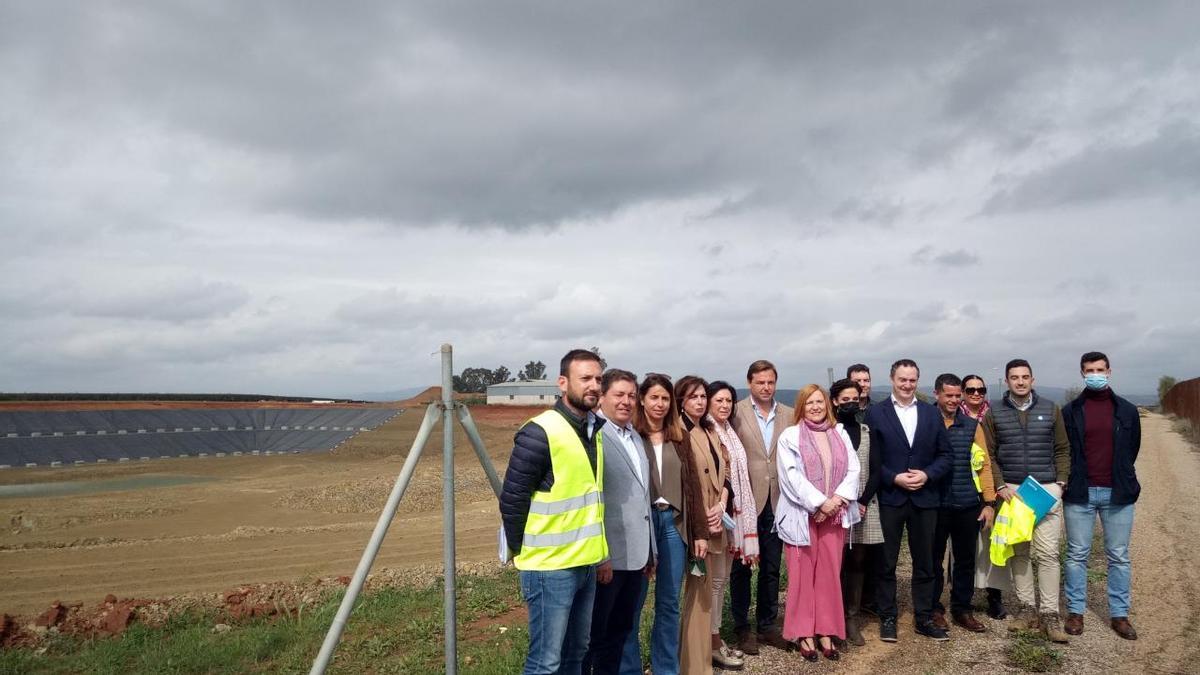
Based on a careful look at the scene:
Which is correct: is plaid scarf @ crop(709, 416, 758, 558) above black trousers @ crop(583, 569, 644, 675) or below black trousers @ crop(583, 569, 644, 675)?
above

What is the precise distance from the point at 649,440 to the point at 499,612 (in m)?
→ 2.87

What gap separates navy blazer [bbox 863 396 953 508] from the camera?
512cm

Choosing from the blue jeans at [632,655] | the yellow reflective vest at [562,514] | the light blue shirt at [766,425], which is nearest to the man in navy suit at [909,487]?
the light blue shirt at [766,425]

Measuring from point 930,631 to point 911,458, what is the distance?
49.4 inches

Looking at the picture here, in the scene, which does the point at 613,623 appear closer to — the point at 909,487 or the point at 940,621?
the point at 909,487

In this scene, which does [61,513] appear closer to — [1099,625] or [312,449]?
[312,449]

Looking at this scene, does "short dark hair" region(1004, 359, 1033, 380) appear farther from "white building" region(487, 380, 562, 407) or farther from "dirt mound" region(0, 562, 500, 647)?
"white building" region(487, 380, 562, 407)

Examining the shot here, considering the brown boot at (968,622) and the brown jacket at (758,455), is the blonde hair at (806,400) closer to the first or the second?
the brown jacket at (758,455)

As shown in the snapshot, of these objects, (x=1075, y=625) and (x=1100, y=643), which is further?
(x=1075, y=625)

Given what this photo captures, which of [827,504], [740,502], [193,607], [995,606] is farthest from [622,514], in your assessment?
[193,607]

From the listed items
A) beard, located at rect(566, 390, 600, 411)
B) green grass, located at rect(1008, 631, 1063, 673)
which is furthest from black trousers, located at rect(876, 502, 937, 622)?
beard, located at rect(566, 390, 600, 411)

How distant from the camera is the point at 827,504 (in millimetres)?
4820

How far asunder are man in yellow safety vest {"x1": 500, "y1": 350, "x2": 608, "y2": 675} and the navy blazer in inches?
102

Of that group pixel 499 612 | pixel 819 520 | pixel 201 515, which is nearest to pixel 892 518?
pixel 819 520
